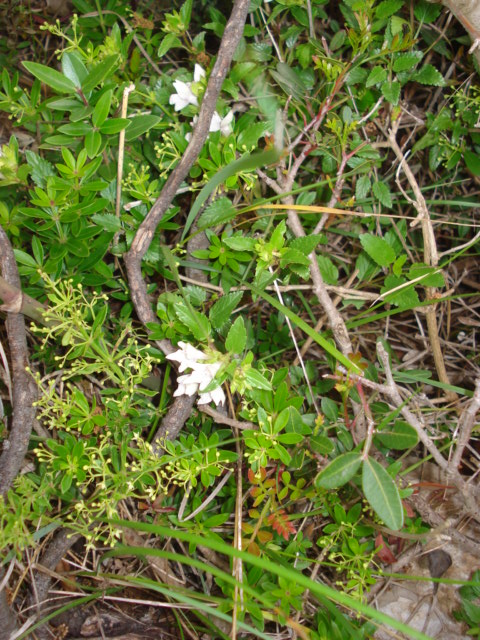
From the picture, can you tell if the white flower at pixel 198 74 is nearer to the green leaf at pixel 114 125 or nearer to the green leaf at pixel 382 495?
the green leaf at pixel 114 125

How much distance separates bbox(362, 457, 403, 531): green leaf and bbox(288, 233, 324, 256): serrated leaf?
830 millimetres

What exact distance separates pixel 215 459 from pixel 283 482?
1.11 feet

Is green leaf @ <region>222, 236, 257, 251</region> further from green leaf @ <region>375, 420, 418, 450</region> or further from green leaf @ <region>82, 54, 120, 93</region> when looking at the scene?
green leaf @ <region>375, 420, 418, 450</region>

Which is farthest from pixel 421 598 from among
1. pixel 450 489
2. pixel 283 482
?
pixel 283 482

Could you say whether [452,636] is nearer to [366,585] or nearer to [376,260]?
[366,585]

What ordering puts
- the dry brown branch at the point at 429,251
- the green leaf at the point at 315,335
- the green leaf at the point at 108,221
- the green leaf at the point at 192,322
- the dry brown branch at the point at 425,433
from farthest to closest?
1. the dry brown branch at the point at 429,251
2. the green leaf at the point at 108,221
3. the dry brown branch at the point at 425,433
4. the green leaf at the point at 192,322
5. the green leaf at the point at 315,335

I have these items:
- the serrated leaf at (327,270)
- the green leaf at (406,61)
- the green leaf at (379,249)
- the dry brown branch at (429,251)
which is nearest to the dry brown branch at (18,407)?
the serrated leaf at (327,270)

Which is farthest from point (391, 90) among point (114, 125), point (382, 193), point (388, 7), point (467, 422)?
point (467, 422)

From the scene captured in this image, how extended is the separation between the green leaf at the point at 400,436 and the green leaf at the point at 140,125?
146cm

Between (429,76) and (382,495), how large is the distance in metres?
1.79

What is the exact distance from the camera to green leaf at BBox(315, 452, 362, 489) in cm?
174

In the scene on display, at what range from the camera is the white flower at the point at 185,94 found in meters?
2.10

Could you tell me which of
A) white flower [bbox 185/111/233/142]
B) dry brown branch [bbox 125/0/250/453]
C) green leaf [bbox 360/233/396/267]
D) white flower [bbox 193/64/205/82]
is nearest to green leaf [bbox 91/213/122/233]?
dry brown branch [bbox 125/0/250/453]

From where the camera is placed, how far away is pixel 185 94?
2.10 metres
